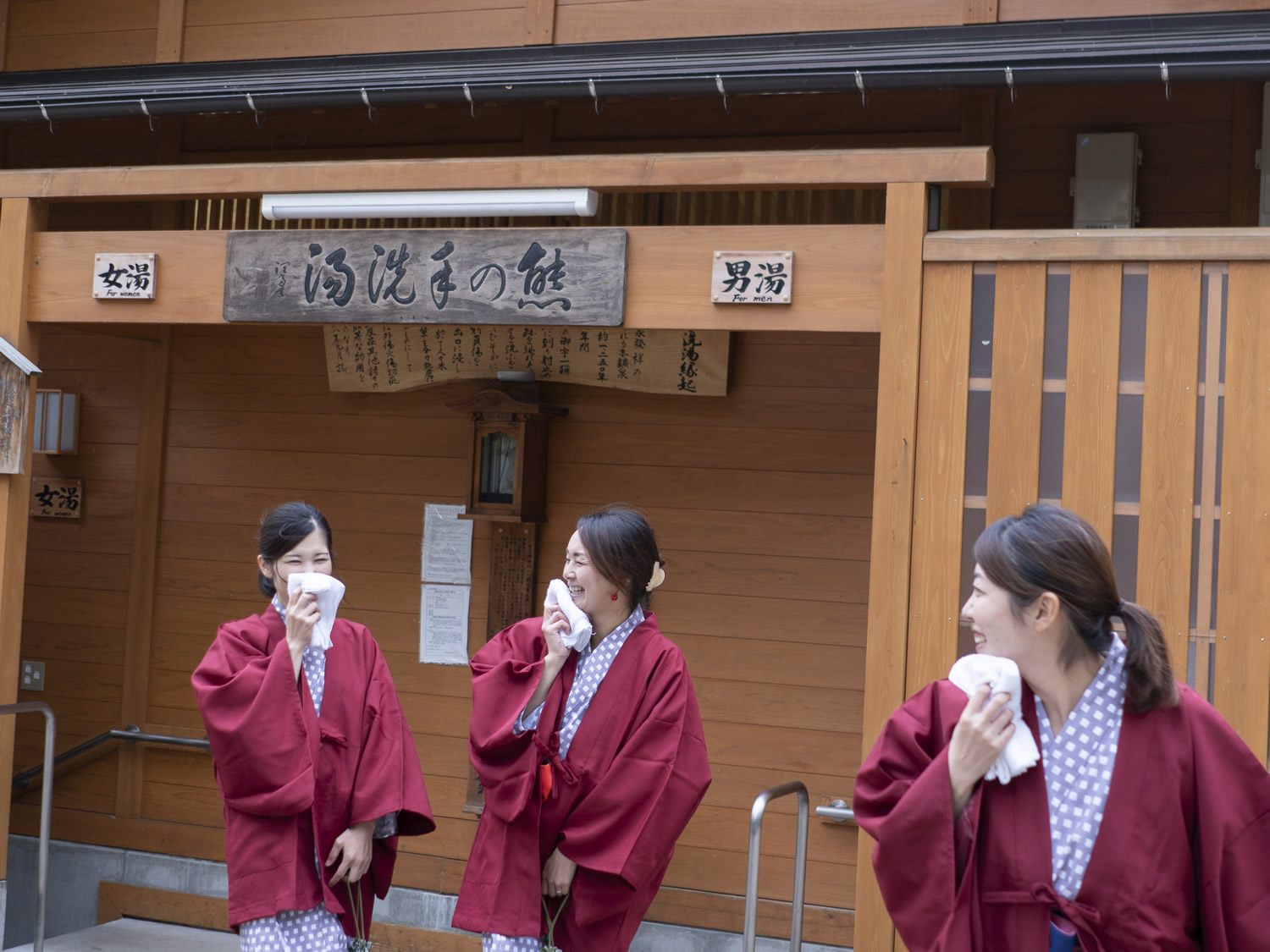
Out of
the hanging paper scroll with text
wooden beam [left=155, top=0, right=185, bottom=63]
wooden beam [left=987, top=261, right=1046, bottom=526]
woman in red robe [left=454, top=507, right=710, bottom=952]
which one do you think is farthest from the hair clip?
wooden beam [left=155, top=0, right=185, bottom=63]

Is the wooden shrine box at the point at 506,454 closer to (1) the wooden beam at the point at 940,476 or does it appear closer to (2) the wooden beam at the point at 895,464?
(2) the wooden beam at the point at 895,464

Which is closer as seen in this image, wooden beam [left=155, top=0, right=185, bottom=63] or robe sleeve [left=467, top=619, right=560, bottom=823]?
robe sleeve [left=467, top=619, right=560, bottom=823]

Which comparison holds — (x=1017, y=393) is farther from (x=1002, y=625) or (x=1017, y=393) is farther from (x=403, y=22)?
(x=403, y=22)

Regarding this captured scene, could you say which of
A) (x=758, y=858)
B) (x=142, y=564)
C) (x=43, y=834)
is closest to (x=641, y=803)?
(x=758, y=858)

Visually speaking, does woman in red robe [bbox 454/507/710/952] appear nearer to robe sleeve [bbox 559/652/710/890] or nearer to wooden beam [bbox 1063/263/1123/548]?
robe sleeve [bbox 559/652/710/890]

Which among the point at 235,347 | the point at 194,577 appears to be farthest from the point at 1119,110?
the point at 194,577

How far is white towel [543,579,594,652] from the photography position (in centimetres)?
404

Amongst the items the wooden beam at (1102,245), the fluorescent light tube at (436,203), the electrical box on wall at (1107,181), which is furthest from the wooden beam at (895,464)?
the electrical box on wall at (1107,181)

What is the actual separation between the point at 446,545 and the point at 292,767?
2.76m

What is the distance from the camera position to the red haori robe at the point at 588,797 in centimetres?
396

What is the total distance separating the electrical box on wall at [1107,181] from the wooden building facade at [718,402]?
171 millimetres

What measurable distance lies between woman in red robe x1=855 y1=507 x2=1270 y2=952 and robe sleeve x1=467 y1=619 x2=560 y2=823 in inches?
61.8

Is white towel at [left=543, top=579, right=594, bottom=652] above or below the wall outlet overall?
above

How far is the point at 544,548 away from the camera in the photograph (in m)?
6.46
